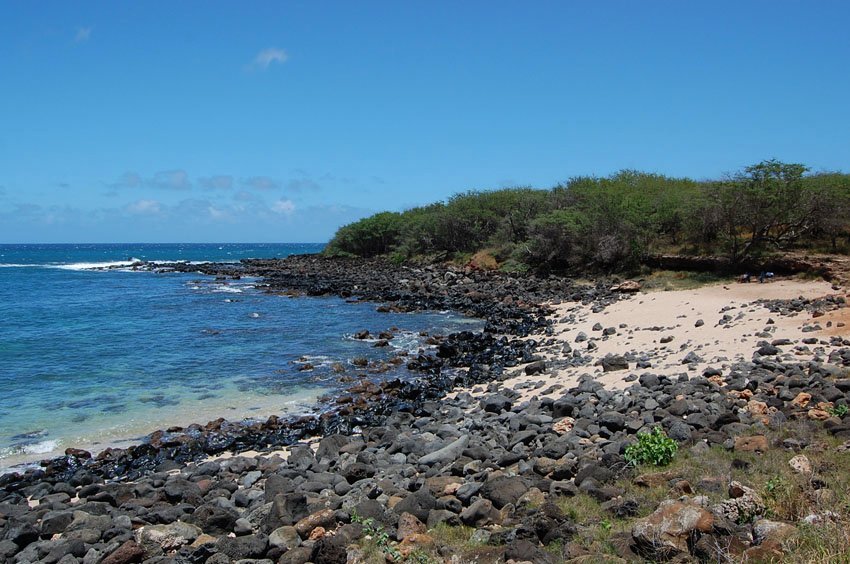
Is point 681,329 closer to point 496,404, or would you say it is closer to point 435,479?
point 496,404

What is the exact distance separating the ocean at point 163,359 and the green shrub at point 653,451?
8834 mm

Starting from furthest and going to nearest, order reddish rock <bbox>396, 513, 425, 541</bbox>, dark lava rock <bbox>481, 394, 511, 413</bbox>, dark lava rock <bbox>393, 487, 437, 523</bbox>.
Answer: dark lava rock <bbox>481, 394, 511, 413</bbox>, dark lava rock <bbox>393, 487, 437, 523</bbox>, reddish rock <bbox>396, 513, 425, 541</bbox>

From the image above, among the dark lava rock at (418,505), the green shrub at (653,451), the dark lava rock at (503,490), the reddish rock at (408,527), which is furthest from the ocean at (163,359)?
the green shrub at (653,451)

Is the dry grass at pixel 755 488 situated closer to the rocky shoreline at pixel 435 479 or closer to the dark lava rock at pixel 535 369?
the rocky shoreline at pixel 435 479

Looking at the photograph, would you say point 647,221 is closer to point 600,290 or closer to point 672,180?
point 600,290

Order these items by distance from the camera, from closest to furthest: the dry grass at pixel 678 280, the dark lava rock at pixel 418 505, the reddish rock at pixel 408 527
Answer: the reddish rock at pixel 408 527
the dark lava rock at pixel 418 505
the dry grass at pixel 678 280

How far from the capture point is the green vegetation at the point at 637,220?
27.5 meters

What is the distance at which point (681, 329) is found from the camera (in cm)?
1750

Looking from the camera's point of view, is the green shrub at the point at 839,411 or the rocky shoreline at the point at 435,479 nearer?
the rocky shoreline at the point at 435,479

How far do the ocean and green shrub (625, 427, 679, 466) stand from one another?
29.0ft

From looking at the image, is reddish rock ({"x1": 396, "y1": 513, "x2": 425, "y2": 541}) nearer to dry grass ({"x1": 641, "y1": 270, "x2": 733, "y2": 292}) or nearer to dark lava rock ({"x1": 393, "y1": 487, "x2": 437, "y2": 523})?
dark lava rock ({"x1": 393, "y1": 487, "x2": 437, "y2": 523})

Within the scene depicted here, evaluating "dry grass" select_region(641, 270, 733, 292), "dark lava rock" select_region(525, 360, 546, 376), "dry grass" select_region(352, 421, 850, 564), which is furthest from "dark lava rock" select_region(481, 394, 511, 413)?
"dry grass" select_region(641, 270, 733, 292)

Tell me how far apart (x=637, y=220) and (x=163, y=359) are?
85.6 feet

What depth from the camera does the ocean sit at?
13.6 metres
